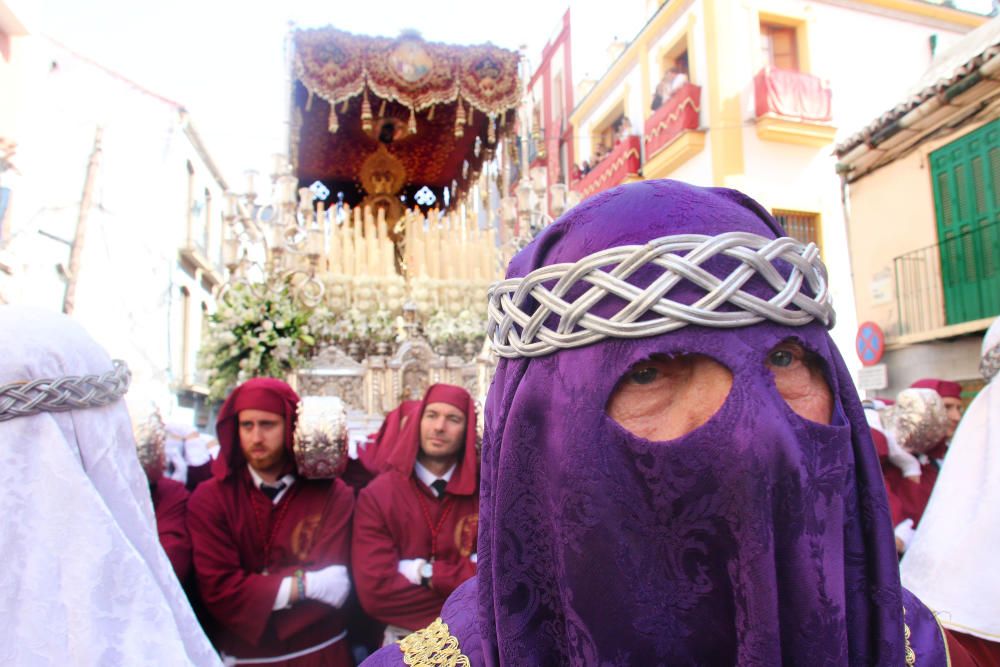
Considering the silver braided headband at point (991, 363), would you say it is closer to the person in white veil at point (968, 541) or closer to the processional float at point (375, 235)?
the person in white veil at point (968, 541)

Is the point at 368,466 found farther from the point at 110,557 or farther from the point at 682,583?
the point at 682,583

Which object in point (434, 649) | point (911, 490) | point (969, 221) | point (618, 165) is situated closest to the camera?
point (434, 649)

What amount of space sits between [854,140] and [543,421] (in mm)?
10567

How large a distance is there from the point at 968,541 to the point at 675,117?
40.9ft

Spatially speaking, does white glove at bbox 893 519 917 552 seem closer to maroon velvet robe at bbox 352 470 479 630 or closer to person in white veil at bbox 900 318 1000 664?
person in white veil at bbox 900 318 1000 664

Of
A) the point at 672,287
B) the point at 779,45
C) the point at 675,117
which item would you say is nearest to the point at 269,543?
the point at 672,287

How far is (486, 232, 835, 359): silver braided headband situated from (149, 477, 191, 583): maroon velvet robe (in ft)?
8.41

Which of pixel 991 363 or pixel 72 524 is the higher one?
pixel 991 363

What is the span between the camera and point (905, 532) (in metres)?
3.51

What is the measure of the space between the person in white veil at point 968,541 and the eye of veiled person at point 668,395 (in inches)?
51.7

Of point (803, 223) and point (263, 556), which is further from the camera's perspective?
point (803, 223)

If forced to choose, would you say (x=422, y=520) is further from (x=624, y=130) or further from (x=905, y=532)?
(x=624, y=130)

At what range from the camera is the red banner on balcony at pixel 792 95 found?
12.2 metres

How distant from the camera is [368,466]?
14.4 ft
